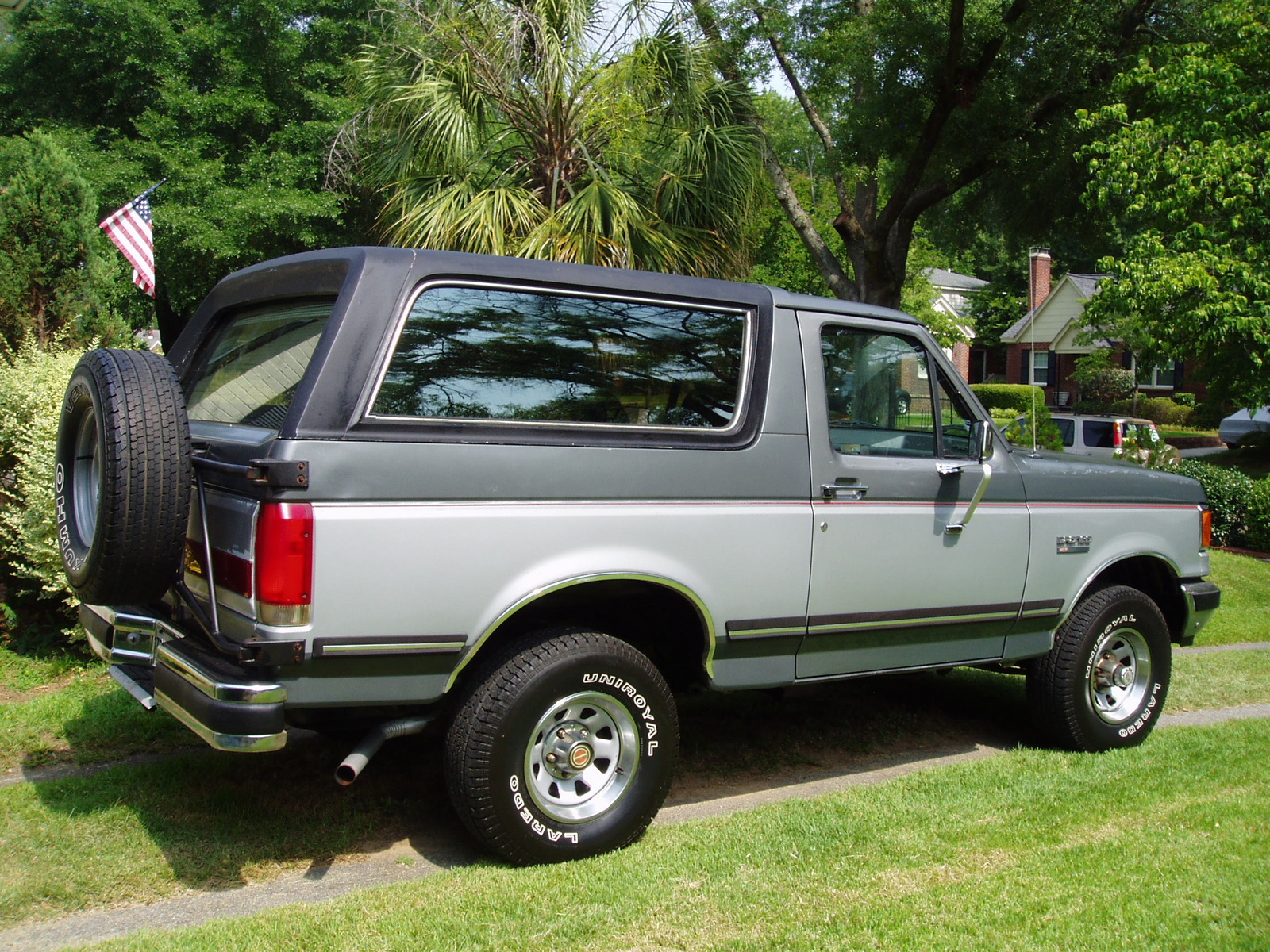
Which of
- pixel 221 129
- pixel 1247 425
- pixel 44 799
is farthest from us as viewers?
pixel 1247 425

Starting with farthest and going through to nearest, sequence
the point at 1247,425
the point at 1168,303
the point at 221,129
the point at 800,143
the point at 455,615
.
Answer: the point at 800,143
the point at 1247,425
the point at 221,129
the point at 1168,303
the point at 455,615

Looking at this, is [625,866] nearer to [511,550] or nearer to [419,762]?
[511,550]

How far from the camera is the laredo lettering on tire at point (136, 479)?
11.8 ft

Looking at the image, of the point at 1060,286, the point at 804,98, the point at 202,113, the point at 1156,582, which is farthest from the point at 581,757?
the point at 1060,286

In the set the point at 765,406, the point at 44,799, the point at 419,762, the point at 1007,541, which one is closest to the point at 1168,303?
the point at 1007,541

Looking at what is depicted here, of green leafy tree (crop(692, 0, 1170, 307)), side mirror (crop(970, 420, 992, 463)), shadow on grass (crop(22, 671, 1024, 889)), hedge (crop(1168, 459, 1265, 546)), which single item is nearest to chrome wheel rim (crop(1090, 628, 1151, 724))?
shadow on grass (crop(22, 671, 1024, 889))

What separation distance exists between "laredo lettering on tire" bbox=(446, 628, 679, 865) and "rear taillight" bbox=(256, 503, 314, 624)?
76 centimetres

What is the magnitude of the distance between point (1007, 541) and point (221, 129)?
18.4m

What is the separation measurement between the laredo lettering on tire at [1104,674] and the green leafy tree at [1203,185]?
22.5 ft

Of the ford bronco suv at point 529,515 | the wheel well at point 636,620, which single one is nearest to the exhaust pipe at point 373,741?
the ford bronco suv at point 529,515

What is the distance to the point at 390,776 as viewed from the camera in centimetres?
500

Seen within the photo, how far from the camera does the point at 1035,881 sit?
3.97m

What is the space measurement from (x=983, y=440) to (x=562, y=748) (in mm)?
2372

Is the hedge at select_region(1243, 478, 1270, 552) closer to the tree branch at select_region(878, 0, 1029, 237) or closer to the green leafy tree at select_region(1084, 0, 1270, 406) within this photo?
the green leafy tree at select_region(1084, 0, 1270, 406)
